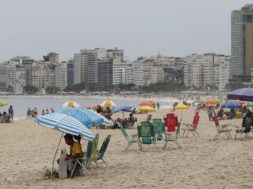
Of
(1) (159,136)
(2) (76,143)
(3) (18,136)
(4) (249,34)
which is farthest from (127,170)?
(4) (249,34)

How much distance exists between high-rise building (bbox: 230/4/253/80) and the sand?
147488 millimetres

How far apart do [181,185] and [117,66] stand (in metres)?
178

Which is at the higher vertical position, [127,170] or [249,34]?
[249,34]

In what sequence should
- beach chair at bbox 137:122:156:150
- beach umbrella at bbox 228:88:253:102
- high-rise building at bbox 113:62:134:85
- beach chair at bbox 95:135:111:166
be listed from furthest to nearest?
high-rise building at bbox 113:62:134:85 < beach umbrella at bbox 228:88:253:102 < beach chair at bbox 137:122:156:150 < beach chair at bbox 95:135:111:166

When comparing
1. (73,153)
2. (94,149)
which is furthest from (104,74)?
(73,153)

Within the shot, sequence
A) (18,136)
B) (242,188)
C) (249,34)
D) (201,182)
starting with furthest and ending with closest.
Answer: (249,34) < (18,136) < (201,182) < (242,188)

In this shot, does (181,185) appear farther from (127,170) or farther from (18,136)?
(18,136)

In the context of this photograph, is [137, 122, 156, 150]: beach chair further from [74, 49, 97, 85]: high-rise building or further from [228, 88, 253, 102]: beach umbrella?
[74, 49, 97, 85]: high-rise building

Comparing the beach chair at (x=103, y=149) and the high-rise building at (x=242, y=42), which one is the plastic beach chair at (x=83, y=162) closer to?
the beach chair at (x=103, y=149)

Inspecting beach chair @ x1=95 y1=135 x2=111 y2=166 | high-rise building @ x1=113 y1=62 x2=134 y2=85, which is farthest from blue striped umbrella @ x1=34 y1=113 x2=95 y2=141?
high-rise building @ x1=113 y1=62 x2=134 y2=85

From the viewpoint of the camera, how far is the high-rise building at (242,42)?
161 m

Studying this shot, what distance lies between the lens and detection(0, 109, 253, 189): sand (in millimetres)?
7738

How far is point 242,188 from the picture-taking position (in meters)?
6.99

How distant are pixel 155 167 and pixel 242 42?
530 feet
